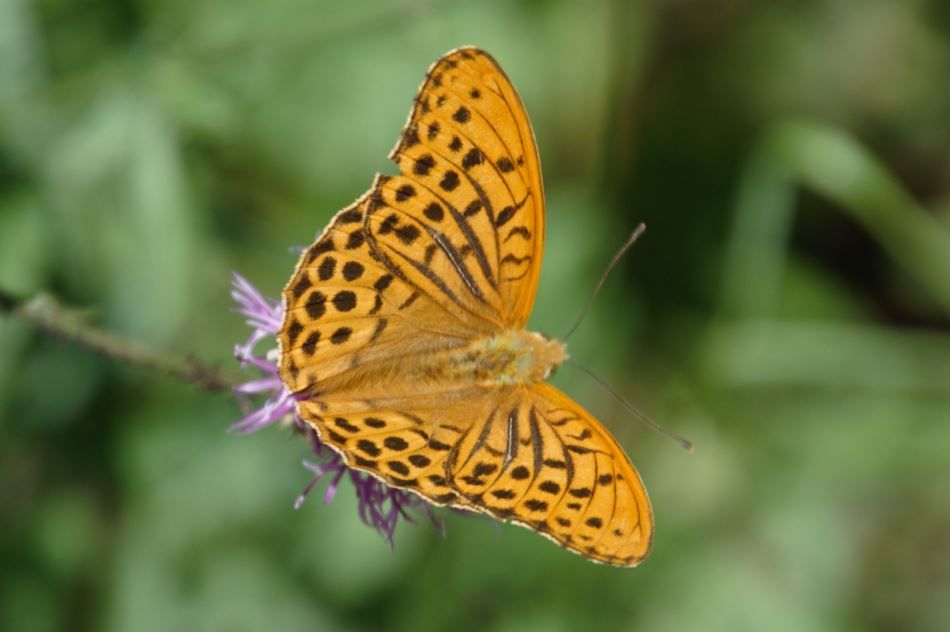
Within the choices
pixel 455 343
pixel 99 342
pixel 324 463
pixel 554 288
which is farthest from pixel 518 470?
pixel 554 288

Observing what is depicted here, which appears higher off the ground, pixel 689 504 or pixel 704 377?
pixel 704 377

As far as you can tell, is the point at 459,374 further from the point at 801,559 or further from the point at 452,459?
the point at 801,559

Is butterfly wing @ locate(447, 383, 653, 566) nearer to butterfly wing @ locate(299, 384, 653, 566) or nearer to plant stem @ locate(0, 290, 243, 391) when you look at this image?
butterfly wing @ locate(299, 384, 653, 566)

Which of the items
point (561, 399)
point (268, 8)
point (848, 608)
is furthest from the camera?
point (848, 608)

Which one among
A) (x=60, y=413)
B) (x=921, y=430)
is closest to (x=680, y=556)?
(x=921, y=430)

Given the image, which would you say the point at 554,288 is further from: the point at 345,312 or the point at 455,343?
the point at 345,312

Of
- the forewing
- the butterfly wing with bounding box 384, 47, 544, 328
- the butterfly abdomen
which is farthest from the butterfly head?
the forewing
